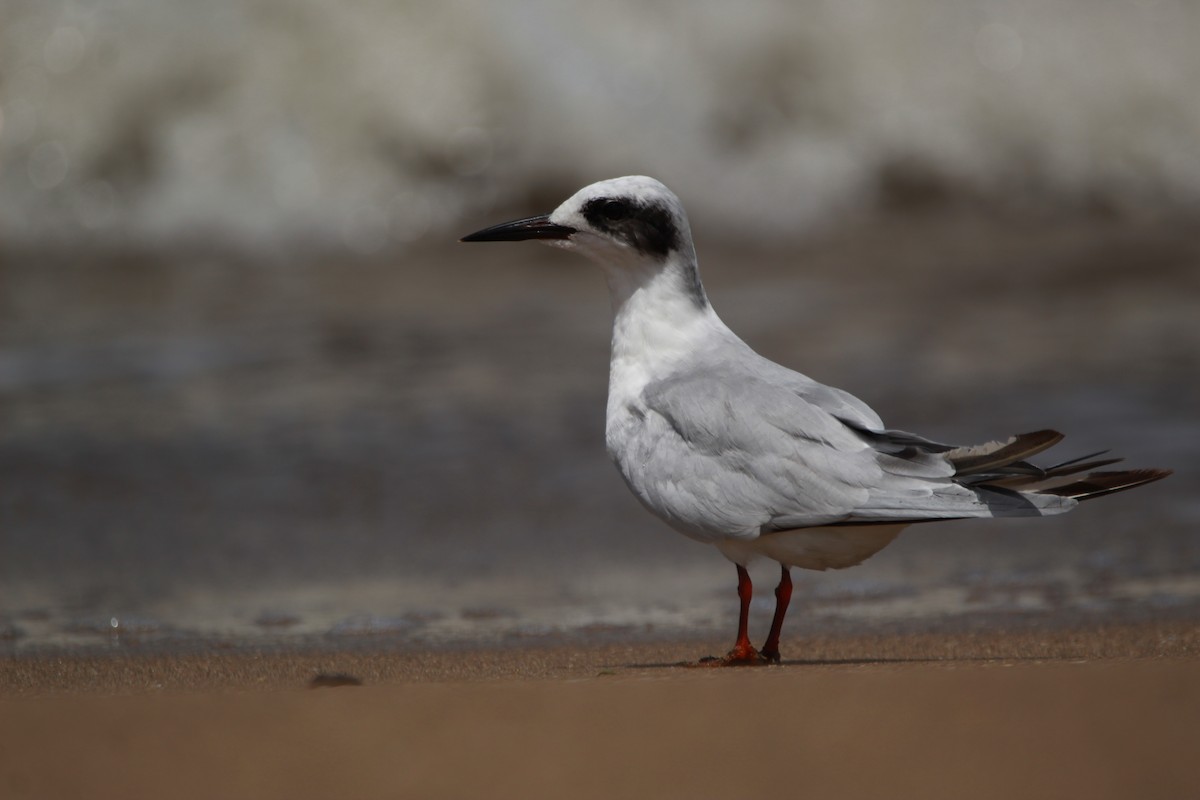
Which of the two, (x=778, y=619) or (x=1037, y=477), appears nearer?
(x=1037, y=477)

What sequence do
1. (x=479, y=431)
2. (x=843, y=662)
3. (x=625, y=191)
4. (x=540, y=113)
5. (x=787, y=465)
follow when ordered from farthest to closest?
(x=540, y=113) < (x=479, y=431) < (x=625, y=191) < (x=843, y=662) < (x=787, y=465)

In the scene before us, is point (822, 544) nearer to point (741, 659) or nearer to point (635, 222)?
point (741, 659)

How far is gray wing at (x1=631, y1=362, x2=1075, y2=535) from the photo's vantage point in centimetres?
297

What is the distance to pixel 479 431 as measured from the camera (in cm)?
585

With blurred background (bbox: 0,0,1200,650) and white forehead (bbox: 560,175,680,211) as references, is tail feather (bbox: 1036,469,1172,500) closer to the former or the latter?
blurred background (bbox: 0,0,1200,650)

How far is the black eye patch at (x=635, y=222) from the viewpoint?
3627mm

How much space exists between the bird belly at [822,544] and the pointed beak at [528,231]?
89cm

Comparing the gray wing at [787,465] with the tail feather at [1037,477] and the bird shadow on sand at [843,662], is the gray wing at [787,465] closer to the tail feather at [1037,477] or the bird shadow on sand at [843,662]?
the tail feather at [1037,477]

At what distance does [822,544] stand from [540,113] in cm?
731

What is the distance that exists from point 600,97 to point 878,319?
3357 mm

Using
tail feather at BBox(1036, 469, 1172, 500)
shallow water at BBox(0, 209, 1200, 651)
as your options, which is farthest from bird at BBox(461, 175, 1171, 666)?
shallow water at BBox(0, 209, 1200, 651)

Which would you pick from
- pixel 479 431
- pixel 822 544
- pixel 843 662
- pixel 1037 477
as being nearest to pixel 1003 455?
pixel 1037 477

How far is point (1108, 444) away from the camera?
5488 mm

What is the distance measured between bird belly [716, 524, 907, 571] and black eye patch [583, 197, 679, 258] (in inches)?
32.2
